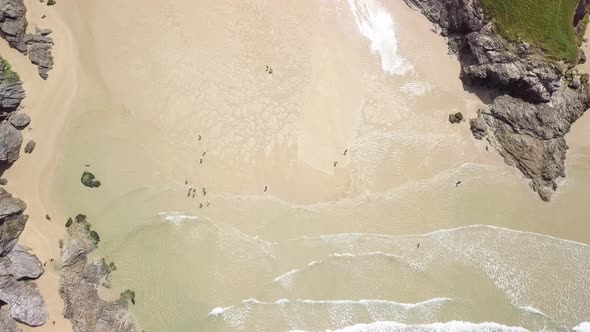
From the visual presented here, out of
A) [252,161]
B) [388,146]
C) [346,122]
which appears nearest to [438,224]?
[388,146]

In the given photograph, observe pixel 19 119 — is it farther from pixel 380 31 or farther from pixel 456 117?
pixel 456 117

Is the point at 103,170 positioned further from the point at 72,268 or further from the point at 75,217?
the point at 72,268

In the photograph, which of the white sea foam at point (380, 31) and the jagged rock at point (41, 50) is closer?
the jagged rock at point (41, 50)

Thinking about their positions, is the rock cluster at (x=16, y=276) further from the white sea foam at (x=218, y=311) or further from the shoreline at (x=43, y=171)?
the white sea foam at (x=218, y=311)

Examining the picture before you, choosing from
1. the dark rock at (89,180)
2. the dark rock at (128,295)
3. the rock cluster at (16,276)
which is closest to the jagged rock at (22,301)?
the rock cluster at (16,276)

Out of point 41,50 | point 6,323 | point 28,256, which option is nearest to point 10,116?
point 41,50

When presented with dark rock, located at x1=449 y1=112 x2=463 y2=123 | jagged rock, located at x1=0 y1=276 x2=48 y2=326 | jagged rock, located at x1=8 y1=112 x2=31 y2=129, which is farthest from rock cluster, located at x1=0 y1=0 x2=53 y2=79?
dark rock, located at x1=449 y1=112 x2=463 y2=123
